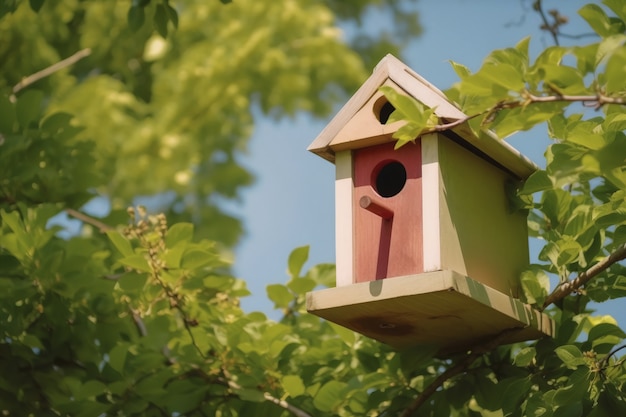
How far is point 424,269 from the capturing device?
2.66 meters

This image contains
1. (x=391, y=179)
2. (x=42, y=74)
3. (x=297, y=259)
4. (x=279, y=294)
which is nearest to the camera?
(x=391, y=179)

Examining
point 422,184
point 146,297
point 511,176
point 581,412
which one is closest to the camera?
point 581,412

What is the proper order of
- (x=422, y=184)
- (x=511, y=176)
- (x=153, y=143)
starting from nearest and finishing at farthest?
(x=422, y=184), (x=511, y=176), (x=153, y=143)

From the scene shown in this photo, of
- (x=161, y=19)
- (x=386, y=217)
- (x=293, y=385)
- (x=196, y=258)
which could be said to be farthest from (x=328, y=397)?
(x=161, y=19)

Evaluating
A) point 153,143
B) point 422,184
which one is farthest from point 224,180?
point 422,184

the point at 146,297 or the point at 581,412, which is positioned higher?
the point at 146,297

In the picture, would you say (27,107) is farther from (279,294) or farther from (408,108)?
(408,108)

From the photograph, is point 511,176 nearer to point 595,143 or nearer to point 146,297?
point 595,143

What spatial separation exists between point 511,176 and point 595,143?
80 cm

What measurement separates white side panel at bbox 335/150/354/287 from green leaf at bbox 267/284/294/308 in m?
0.62

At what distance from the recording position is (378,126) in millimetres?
2820

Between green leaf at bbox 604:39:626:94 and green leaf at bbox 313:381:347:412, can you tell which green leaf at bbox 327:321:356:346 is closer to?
green leaf at bbox 313:381:347:412

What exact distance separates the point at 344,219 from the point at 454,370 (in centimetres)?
46

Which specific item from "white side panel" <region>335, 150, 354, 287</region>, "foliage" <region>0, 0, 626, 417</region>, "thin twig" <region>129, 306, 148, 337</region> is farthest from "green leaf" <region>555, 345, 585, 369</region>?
"thin twig" <region>129, 306, 148, 337</region>
